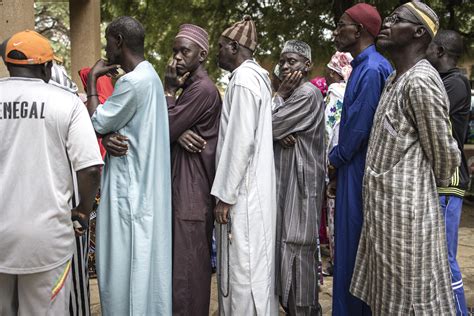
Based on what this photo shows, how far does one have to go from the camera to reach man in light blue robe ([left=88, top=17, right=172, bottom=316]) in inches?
121

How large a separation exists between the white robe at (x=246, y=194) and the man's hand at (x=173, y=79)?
0.40 metres

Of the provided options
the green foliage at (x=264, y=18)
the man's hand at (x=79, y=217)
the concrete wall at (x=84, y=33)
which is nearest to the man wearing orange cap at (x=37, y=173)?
the man's hand at (x=79, y=217)

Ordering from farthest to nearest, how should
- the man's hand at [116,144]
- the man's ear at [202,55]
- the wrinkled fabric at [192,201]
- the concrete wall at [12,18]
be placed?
the concrete wall at [12,18], the man's ear at [202,55], the wrinkled fabric at [192,201], the man's hand at [116,144]

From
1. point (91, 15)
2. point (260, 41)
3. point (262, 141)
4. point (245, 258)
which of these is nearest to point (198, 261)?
point (245, 258)

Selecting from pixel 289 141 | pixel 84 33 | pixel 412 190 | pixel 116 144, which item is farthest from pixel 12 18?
pixel 412 190

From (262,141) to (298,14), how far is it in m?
6.09

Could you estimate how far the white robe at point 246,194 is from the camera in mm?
3172

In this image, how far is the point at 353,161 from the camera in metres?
3.25

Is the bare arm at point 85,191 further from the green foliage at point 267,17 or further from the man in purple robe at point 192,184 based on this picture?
the green foliage at point 267,17

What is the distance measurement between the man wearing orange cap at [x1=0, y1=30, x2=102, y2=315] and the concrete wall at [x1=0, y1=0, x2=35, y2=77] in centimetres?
235

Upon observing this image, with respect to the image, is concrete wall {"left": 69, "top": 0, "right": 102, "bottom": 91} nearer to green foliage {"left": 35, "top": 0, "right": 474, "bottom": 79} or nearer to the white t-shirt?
green foliage {"left": 35, "top": 0, "right": 474, "bottom": 79}

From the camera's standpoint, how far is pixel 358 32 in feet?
11.3

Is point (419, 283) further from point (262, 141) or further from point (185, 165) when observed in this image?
point (185, 165)

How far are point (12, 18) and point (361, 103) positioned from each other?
11.0ft
